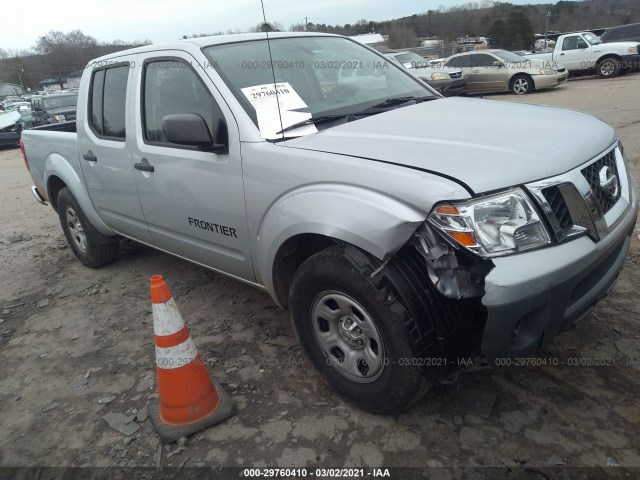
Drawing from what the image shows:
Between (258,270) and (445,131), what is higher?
(445,131)

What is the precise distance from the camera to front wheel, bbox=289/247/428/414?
2100 mm

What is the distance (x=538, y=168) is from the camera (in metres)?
2.04

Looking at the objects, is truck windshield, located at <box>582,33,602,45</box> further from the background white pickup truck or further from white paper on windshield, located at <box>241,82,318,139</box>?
white paper on windshield, located at <box>241,82,318,139</box>

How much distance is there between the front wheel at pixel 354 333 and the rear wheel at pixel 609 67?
1870cm

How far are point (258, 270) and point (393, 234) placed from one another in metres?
1.09

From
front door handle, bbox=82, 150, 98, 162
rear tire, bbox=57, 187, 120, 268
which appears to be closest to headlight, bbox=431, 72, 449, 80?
→ rear tire, bbox=57, 187, 120, 268

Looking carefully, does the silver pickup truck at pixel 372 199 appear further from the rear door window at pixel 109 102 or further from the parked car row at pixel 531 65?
the parked car row at pixel 531 65

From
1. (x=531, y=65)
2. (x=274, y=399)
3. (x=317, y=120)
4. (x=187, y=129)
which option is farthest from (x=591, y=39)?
(x=274, y=399)

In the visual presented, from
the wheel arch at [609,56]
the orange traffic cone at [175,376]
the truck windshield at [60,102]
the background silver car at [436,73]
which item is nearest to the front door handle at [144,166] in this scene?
the orange traffic cone at [175,376]

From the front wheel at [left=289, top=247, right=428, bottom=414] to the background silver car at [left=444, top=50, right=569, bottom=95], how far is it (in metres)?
14.9

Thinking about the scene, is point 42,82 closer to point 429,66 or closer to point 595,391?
point 429,66

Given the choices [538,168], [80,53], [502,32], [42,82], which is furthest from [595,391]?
[42,82]

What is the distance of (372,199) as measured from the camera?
2.07m

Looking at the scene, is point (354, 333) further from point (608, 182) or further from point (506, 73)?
point (506, 73)
